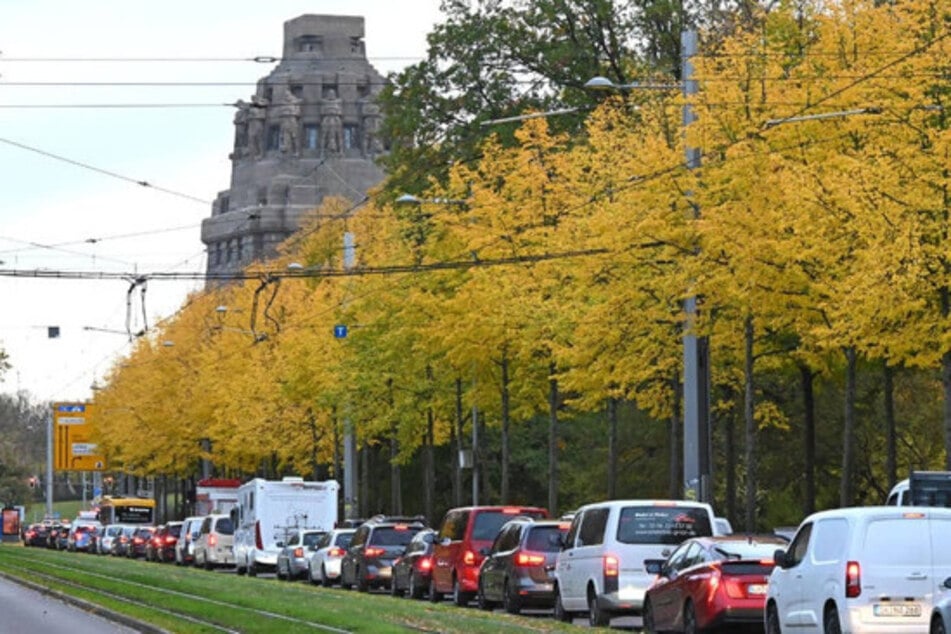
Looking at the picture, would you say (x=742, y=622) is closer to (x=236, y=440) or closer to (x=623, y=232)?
(x=623, y=232)

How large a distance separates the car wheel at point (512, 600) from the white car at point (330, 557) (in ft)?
55.3

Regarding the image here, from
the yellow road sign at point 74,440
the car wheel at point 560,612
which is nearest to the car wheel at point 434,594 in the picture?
the car wheel at point 560,612

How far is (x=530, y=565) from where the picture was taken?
37812 mm

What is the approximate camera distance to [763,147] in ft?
141

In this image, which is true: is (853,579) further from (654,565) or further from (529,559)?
(529,559)

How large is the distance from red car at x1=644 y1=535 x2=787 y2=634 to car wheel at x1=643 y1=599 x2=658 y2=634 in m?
0.02

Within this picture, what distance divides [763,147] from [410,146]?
1551 inches

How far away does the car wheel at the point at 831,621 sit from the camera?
23370mm

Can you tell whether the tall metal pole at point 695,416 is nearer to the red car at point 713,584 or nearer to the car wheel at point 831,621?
the red car at point 713,584

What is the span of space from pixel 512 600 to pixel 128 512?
82.6m

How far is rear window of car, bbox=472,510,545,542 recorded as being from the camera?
141ft

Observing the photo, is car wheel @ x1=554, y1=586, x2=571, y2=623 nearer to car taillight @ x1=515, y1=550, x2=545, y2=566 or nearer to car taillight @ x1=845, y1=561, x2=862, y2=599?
car taillight @ x1=515, y1=550, x2=545, y2=566

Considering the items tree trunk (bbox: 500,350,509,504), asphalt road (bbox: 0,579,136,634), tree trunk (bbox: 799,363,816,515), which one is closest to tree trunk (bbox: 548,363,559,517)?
tree trunk (bbox: 500,350,509,504)

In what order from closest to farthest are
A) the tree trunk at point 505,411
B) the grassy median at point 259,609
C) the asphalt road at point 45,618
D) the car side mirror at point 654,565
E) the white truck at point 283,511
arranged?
the car side mirror at point 654,565 → the grassy median at point 259,609 → the asphalt road at point 45,618 → the tree trunk at point 505,411 → the white truck at point 283,511
